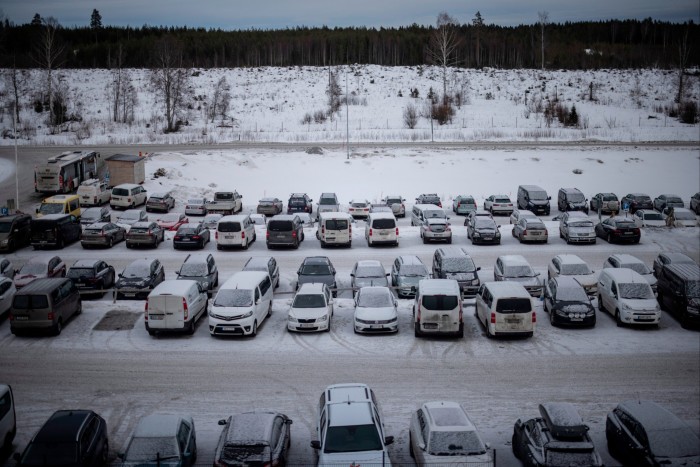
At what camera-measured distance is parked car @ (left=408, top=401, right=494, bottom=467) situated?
470 inches

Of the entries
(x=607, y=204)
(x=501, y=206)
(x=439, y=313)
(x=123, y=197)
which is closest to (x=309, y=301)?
(x=439, y=313)

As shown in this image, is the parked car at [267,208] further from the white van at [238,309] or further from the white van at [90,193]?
the white van at [238,309]

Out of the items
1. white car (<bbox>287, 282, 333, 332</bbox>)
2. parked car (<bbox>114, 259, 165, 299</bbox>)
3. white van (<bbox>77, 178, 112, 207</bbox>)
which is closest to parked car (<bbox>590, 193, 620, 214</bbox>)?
white car (<bbox>287, 282, 333, 332</bbox>)

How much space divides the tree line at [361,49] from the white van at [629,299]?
101078 mm

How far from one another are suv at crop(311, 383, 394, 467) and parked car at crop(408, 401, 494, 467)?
25.5 inches

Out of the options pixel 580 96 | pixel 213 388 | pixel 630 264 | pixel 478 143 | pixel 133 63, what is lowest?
pixel 213 388

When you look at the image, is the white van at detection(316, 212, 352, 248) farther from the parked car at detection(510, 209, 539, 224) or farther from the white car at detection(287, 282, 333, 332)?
the white car at detection(287, 282, 333, 332)

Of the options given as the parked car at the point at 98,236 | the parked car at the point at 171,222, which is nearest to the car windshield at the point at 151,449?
the parked car at the point at 98,236

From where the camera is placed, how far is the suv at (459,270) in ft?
86.9

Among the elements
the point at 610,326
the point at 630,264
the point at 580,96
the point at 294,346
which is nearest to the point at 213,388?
the point at 294,346

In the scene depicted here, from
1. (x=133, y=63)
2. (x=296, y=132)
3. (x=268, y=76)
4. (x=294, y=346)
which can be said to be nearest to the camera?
(x=294, y=346)

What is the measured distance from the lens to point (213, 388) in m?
17.4

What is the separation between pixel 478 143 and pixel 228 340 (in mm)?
51808

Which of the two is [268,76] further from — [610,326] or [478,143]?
[610,326]
